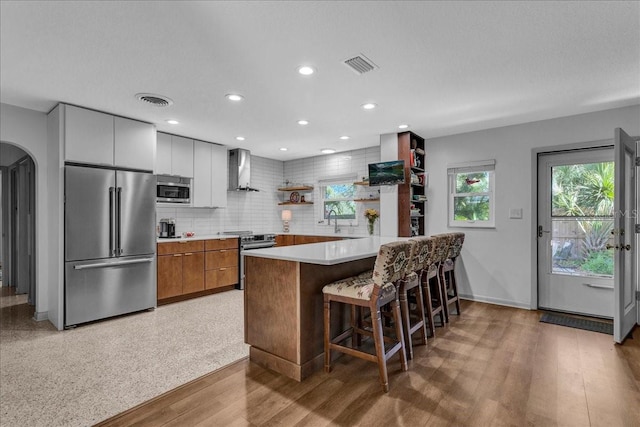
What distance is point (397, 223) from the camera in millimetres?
4906

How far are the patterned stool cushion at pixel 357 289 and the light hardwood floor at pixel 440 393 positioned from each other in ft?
2.05

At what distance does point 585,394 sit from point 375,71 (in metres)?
2.83

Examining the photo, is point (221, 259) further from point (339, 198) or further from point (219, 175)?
point (339, 198)

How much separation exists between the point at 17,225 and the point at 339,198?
5.42m

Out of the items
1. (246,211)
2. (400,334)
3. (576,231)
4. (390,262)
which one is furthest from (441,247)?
(246,211)

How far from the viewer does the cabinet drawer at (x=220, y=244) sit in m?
5.05

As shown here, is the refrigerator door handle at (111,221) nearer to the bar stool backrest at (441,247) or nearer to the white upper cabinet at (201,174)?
the white upper cabinet at (201,174)

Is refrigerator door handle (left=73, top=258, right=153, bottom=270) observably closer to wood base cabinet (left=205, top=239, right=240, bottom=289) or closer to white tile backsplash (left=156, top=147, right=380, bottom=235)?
wood base cabinet (left=205, top=239, right=240, bottom=289)

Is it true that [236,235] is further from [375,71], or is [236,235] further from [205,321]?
[375,71]

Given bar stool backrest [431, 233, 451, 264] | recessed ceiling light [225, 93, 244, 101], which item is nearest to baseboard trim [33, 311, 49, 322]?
recessed ceiling light [225, 93, 244, 101]

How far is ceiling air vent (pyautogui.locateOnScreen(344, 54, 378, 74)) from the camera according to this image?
8.44 feet

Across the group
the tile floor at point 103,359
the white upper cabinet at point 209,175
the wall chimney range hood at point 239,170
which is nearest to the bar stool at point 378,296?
the tile floor at point 103,359

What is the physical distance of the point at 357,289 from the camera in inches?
Result: 96.0

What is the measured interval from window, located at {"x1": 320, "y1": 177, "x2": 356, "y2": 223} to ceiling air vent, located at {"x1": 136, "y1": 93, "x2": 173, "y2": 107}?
351 cm
